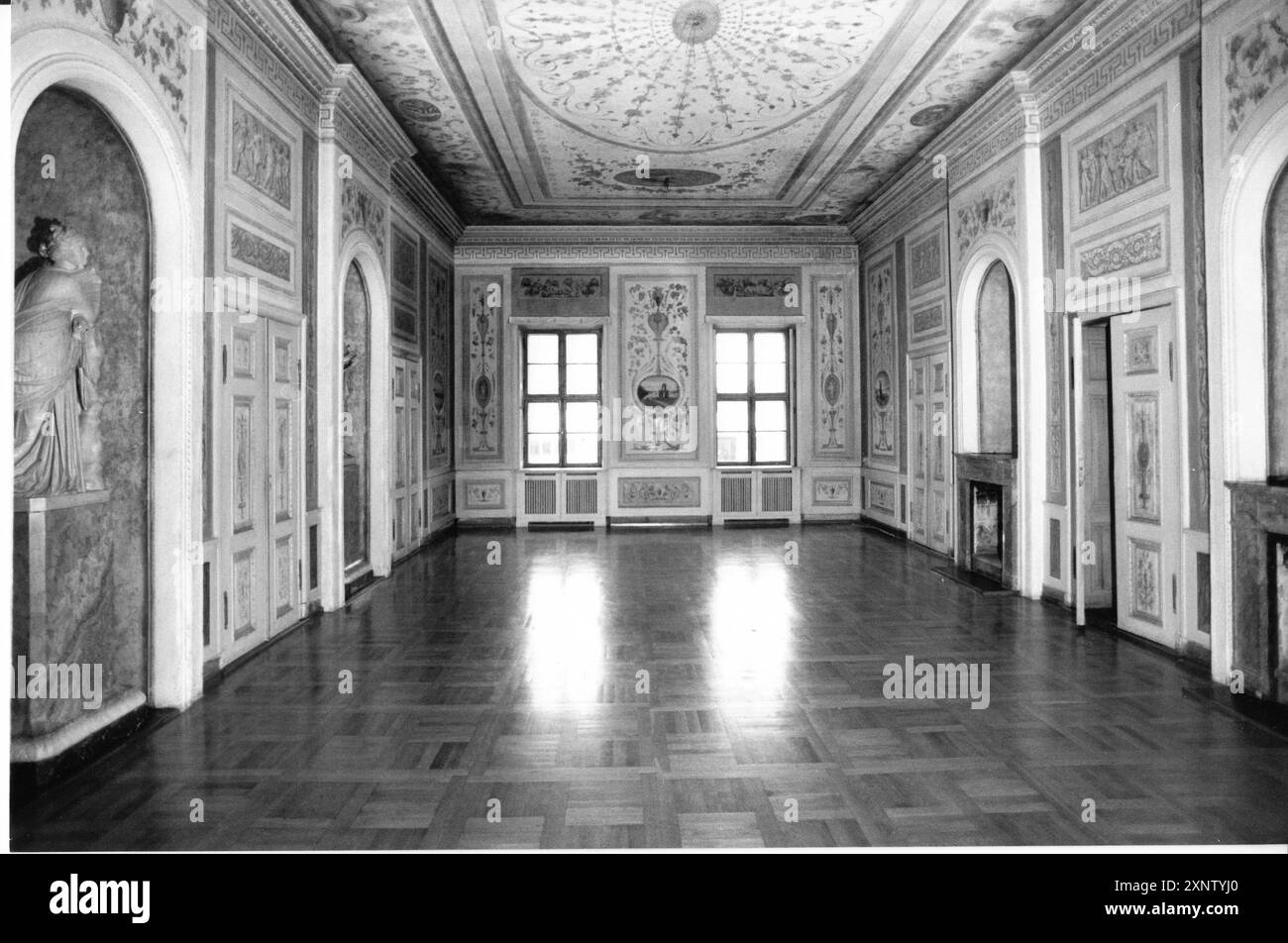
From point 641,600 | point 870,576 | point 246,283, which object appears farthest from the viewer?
point 870,576

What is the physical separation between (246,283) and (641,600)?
3153mm

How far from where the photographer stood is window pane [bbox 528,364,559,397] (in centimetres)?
1084

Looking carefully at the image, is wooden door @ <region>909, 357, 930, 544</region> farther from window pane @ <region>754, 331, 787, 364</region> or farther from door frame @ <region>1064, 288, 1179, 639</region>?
door frame @ <region>1064, 288, 1179, 639</region>

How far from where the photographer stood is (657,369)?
10758mm

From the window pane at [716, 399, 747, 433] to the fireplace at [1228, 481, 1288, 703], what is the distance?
7329 millimetres

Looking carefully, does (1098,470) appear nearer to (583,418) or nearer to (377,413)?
(377,413)

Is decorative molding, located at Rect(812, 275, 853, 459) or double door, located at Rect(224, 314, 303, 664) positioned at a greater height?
decorative molding, located at Rect(812, 275, 853, 459)

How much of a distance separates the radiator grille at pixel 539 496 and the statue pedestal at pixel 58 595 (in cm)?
724

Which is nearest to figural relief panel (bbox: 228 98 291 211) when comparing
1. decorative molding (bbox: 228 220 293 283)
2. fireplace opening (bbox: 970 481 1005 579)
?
decorative molding (bbox: 228 220 293 283)

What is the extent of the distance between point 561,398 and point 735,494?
249 cm

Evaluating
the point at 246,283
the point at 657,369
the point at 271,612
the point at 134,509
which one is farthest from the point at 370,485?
the point at 657,369

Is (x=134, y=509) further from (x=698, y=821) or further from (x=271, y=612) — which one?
(x=698, y=821)

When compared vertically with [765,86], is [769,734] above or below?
below

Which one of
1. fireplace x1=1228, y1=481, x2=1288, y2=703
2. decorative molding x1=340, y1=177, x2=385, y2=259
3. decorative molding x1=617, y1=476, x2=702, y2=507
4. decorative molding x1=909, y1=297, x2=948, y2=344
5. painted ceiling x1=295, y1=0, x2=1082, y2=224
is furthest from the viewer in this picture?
decorative molding x1=617, y1=476, x2=702, y2=507
